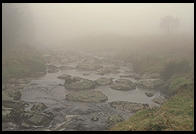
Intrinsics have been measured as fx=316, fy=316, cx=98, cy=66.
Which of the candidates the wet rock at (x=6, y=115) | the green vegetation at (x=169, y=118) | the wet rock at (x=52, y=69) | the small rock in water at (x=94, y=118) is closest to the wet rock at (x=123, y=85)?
the green vegetation at (x=169, y=118)

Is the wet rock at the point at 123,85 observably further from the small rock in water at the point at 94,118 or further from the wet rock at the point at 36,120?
the wet rock at the point at 36,120

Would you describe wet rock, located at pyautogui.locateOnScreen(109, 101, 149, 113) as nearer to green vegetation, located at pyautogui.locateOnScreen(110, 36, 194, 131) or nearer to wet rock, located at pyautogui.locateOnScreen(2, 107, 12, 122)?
green vegetation, located at pyautogui.locateOnScreen(110, 36, 194, 131)

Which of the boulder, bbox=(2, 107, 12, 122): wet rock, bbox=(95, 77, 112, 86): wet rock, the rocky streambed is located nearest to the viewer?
the rocky streambed

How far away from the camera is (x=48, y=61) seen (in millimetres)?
81938

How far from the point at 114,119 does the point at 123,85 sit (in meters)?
19.3

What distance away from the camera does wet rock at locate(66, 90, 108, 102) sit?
150 ft

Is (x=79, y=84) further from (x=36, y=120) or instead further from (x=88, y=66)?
(x=88, y=66)

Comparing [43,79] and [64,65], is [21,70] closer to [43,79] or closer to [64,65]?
[43,79]

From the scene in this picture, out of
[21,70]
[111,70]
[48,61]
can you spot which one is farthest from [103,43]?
[21,70]

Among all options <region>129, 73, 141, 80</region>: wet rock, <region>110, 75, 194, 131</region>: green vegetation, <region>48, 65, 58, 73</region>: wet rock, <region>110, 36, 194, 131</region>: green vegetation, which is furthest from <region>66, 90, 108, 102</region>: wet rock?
<region>48, 65, 58, 73</region>: wet rock

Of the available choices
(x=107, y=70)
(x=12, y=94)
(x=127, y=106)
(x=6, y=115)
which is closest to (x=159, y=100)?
(x=127, y=106)

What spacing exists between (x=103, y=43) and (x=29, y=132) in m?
97.0

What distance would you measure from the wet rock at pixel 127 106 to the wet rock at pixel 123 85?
9840mm

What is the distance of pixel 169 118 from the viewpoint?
105 ft
